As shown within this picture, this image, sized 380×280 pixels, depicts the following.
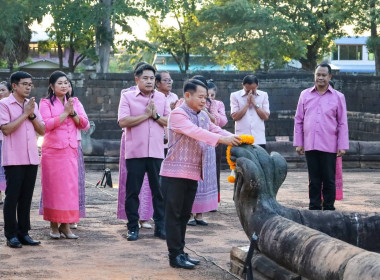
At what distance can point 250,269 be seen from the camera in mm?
5281

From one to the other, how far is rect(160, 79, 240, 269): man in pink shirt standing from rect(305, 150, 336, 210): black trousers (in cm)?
249

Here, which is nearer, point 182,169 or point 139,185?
point 182,169

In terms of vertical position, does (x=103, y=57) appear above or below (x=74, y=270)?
above

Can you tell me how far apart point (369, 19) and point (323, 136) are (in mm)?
31159

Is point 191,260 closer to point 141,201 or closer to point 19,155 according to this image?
point 19,155

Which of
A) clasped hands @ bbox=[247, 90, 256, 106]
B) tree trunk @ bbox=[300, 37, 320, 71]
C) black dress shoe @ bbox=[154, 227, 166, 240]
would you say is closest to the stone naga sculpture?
black dress shoe @ bbox=[154, 227, 166, 240]

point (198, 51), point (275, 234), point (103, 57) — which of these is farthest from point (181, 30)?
point (275, 234)

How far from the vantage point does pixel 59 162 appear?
7.87 meters

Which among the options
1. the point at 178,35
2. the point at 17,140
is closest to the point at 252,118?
the point at 17,140

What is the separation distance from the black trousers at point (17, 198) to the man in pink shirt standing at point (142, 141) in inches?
37.4

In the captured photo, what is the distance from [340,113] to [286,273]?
3.91 metres

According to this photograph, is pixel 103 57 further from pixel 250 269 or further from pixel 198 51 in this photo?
pixel 250 269

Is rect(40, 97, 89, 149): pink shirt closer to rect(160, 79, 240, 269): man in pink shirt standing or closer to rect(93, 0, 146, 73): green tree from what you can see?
rect(160, 79, 240, 269): man in pink shirt standing

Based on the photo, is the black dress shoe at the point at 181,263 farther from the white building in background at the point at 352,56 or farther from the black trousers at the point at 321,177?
the white building in background at the point at 352,56
